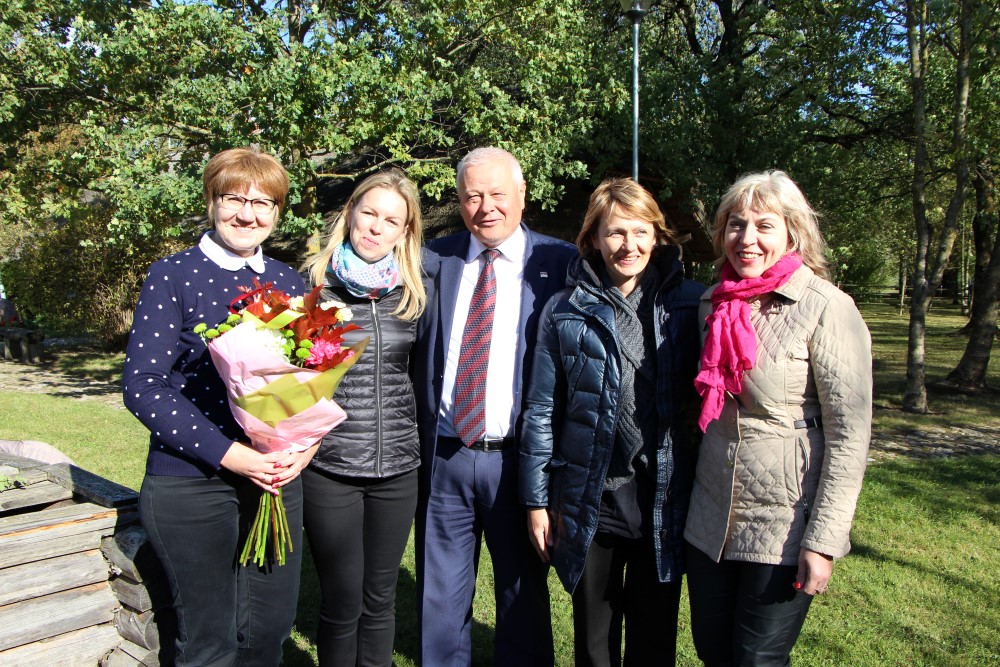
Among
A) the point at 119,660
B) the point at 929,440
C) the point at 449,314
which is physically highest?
the point at 449,314

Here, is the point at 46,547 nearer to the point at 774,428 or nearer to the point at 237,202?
the point at 237,202

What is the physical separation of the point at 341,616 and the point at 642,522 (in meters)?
1.21

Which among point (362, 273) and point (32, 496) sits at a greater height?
point (362, 273)

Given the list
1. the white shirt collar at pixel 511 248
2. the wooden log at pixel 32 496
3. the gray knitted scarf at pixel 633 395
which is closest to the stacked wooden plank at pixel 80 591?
the wooden log at pixel 32 496

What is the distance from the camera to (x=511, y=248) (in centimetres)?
293

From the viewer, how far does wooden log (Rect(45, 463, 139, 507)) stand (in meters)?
3.13

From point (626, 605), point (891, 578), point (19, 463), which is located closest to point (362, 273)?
point (626, 605)

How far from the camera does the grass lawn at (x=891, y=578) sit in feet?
11.9

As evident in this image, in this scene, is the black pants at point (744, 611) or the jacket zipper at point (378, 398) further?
the jacket zipper at point (378, 398)

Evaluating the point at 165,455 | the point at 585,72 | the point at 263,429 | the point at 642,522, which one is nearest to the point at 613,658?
the point at 642,522

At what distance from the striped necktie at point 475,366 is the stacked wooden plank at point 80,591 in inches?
55.9

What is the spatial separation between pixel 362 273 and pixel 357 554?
3.51ft

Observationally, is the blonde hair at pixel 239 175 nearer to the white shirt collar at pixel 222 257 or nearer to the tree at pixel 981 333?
the white shirt collar at pixel 222 257

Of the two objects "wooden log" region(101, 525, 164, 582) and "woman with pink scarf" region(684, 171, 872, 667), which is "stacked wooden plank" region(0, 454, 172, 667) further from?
"woman with pink scarf" region(684, 171, 872, 667)
